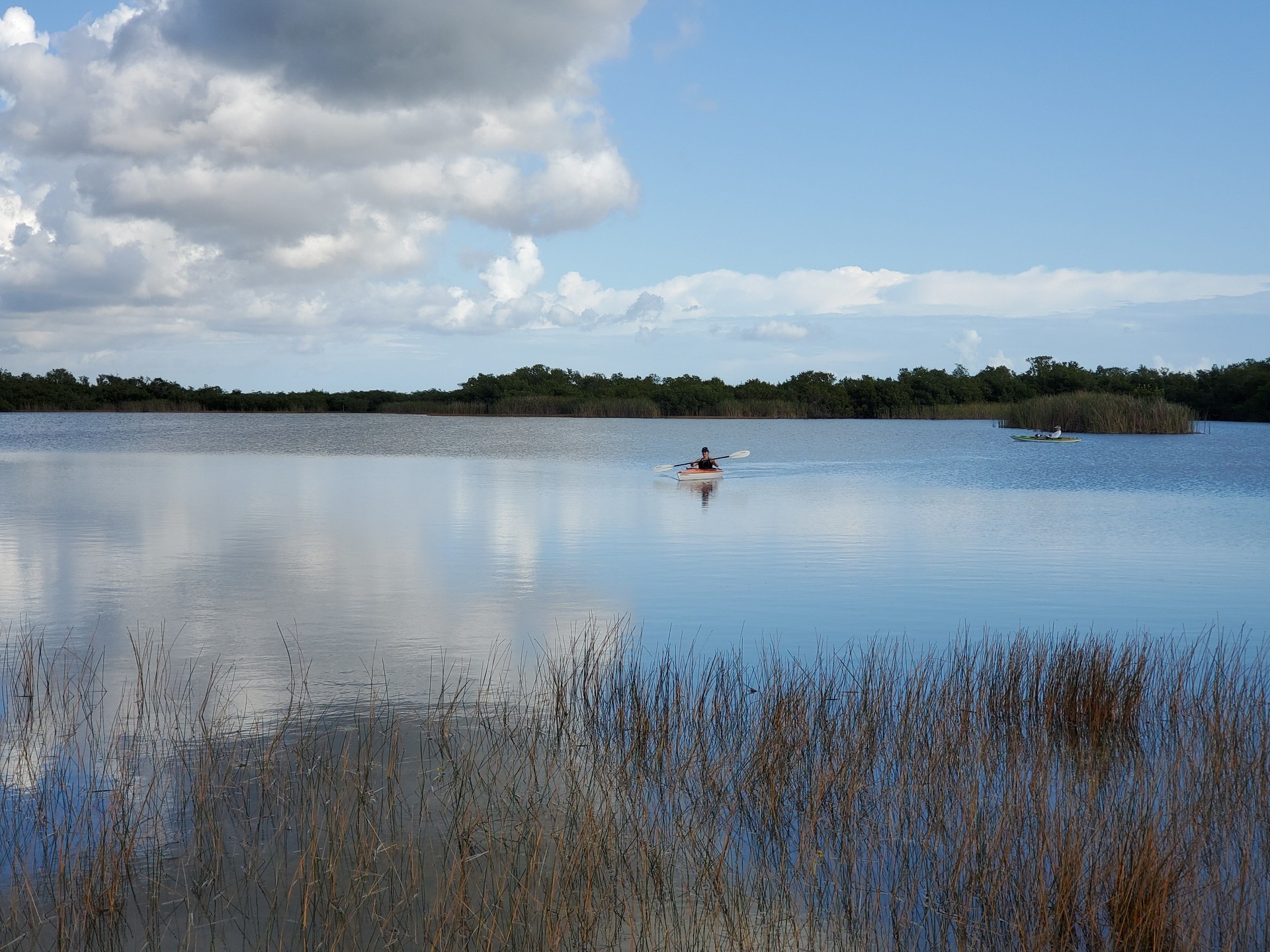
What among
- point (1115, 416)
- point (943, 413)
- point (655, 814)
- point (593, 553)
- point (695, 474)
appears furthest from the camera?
point (943, 413)

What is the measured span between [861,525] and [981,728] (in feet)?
48.3

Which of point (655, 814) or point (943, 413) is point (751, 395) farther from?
point (655, 814)

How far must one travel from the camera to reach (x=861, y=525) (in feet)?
72.3

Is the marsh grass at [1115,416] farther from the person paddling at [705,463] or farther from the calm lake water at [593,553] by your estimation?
the person paddling at [705,463]

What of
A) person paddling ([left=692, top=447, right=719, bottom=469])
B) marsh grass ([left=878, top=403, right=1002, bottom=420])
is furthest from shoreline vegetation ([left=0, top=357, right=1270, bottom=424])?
person paddling ([left=692, top=447, right=719, bottom=469])

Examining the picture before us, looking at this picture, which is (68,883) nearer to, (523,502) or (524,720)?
(524,720)

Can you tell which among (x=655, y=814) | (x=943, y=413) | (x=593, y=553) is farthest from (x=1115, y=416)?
(x=655, y=814)

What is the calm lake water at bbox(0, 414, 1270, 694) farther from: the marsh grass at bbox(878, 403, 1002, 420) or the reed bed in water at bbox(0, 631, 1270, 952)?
the marsh grass at bbox(878, 403, 1002, 420)

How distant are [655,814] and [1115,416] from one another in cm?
6530

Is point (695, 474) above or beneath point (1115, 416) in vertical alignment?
beneath

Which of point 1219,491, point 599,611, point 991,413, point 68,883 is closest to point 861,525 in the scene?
point 599,611

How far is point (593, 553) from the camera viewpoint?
17.8 metres

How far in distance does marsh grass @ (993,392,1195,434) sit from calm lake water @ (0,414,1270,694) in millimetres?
23495

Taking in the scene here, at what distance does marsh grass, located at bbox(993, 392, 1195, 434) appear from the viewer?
211ft
